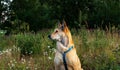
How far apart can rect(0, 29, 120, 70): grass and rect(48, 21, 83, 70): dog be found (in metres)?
1.28

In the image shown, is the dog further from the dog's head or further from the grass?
the grass

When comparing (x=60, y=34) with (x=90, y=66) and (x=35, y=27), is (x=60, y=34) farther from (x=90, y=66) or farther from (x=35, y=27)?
(x=35, y=27)

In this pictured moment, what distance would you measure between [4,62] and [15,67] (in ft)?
2.15

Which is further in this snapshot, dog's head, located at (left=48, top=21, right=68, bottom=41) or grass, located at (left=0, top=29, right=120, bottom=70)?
grass, located at (left=0, top=29, right=120, bottom=70)

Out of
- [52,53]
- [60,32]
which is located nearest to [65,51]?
[60,32]

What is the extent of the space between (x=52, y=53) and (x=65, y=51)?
215cm

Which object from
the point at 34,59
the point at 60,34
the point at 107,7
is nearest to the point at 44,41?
the point at 34,59

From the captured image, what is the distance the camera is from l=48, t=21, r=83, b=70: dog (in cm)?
716

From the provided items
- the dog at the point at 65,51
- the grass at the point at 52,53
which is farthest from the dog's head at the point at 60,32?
the grass at the point at 52,53

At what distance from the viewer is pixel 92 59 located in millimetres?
8766

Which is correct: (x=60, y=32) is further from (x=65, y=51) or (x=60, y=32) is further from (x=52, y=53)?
(x=52, y=53)

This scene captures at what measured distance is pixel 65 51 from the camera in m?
7.14

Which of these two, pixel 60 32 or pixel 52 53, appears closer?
pixel 60 32

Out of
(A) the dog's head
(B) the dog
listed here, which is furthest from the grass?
(A) the dog's head
